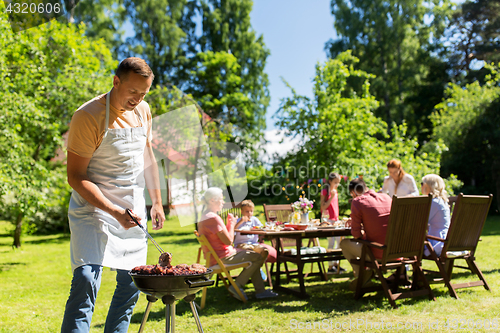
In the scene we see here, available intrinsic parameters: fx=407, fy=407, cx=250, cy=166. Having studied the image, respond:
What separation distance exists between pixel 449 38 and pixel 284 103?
18.7 metres

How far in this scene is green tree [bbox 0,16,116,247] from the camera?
687cm

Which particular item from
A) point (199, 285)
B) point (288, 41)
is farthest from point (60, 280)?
point (288, 41)

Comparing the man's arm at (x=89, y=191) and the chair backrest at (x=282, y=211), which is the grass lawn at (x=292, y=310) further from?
the man's arm at (x=89, y=191)

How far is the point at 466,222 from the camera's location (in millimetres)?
4582

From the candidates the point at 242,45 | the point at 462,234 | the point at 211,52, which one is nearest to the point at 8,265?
the point at 462,234

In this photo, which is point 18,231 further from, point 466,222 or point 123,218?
point 466,222

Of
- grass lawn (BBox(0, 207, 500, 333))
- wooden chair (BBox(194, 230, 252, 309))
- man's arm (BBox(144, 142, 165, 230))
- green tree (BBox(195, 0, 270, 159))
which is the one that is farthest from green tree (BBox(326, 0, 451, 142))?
man's arm (BBox(144, 142, 165, 230))

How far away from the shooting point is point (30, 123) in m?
7.86

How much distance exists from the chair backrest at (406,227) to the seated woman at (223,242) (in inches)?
58.6

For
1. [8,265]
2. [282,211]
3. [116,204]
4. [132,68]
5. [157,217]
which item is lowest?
[8,265]

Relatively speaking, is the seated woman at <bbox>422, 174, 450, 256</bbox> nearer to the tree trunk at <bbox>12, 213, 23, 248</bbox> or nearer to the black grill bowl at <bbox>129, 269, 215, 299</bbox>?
the black grill bowl at <bbox>129, 269, 215, 299</bbox>

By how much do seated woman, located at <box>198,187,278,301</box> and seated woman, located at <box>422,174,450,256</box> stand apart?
2.07 metres

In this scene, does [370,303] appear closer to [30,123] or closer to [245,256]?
[245,256]

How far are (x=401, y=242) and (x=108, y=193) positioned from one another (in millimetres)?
3182
